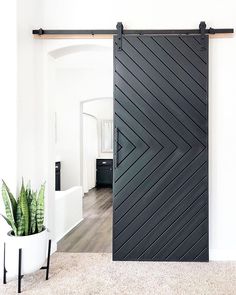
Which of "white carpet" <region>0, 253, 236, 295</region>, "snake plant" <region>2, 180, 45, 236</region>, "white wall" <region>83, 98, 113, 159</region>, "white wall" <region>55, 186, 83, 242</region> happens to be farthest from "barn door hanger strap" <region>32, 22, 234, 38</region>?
"white wall" <region>83, 98, 113, 159</region>

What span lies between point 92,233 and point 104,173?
176 inches

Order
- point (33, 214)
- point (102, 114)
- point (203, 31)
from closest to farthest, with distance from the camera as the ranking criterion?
1. point (33, 214)
2. point (203, 31)
3. point (102, 114)

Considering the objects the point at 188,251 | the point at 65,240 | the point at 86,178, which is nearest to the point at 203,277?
the point at 188,251

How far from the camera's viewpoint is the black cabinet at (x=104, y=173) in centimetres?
808

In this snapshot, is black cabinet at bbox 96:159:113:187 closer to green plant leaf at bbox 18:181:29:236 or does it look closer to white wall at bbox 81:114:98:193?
white wall at bbox 81:114:98:193

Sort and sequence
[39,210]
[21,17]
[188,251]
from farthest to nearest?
[188,251]
[21,17]
[39,210]

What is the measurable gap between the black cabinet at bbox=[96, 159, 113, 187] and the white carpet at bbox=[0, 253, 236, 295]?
5.24 metres

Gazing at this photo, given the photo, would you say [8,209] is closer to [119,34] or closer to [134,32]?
[119,34]

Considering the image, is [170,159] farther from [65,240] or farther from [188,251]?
[65,240]

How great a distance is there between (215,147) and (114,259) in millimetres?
1632

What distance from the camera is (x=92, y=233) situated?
12.1 feet

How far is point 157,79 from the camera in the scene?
277 cm

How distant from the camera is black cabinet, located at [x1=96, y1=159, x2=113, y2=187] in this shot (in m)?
8.08

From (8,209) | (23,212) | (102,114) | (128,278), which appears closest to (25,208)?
(23,212)
